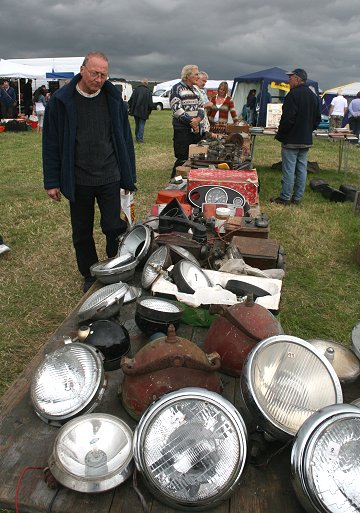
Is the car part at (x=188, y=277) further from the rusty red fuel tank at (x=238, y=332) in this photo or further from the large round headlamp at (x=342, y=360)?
the large round headlamp at (x=342, y=360)

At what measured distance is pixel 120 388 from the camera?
1869 millimetres

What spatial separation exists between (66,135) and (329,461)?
265 centimetres

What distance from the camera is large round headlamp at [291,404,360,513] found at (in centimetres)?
130

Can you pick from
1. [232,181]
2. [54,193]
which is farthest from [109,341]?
[232,181]

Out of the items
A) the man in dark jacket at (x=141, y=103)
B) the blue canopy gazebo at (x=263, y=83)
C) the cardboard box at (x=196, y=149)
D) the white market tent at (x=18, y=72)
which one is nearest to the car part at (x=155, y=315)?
the cardboard box at (x=196, y=149)

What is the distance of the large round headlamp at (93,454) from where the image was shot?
1407mm

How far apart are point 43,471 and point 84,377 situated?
400mm

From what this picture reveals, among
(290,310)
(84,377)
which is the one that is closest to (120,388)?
(84,377)

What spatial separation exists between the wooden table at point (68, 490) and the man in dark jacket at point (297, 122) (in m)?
5.75

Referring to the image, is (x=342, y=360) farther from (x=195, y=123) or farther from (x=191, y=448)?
(x=195, y=123)

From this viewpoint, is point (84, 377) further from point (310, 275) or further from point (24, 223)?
point (24, 223)

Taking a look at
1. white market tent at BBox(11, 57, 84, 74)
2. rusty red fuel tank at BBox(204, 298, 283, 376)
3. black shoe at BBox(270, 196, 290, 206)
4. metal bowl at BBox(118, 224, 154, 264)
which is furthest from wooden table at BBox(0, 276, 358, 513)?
white market tent at BBox(11, 57, 84, 74)

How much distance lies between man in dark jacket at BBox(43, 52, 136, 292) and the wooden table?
5.95ft

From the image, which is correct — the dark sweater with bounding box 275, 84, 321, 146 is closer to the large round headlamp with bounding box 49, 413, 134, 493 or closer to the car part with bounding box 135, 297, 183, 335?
the car part with bounding box 135, 297, 183, 335
